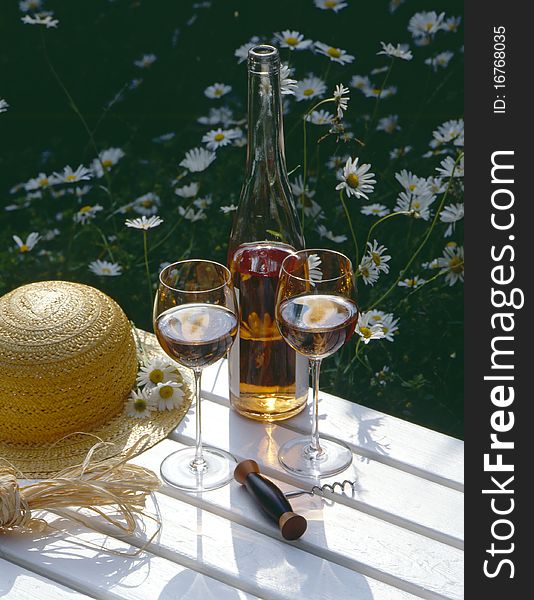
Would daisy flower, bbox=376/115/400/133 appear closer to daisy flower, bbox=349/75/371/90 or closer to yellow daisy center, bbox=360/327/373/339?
daisy flower, bbox=349/75/371/90

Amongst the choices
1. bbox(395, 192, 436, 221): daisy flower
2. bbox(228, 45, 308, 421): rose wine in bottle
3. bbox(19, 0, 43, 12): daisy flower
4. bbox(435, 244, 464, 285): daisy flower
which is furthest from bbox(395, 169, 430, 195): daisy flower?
bbox(19, 0, 43, 12): daisy flower

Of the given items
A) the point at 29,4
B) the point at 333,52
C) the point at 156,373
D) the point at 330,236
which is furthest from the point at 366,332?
the point at 29,4

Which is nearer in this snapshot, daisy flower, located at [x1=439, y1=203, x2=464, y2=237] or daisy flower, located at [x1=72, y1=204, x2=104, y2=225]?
daisy flower, located at [x1=439, y1=203, x2=464, y2=237]

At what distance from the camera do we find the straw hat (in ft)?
4.86

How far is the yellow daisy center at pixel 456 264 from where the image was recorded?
7.15 feet

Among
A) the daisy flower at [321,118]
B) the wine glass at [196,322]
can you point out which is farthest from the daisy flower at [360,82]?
the wine glass at [196,322]

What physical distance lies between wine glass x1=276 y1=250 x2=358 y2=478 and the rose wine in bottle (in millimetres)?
114

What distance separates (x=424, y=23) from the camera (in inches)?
108

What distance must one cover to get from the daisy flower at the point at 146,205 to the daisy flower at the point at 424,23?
812 millimetres

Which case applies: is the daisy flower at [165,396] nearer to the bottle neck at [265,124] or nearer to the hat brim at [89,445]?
the hat brim at [89,445]

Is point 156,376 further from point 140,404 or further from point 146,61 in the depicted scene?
point 146,61

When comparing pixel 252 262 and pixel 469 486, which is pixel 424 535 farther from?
pixel 252 262

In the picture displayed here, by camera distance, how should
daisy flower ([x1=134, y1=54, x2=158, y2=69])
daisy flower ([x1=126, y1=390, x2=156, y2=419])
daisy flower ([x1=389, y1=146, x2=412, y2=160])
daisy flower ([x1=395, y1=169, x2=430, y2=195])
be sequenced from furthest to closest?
1. daisy flower ([x1=134, y1=54, x2=158, y2=69])
2. daisy flower ([x1=389, y1=146, x2=412, y2=160])
3. daisy flower ([x1=395, y1=169, x2=430, y2=195])
4. daisy flower ([x1=126, y1=390, x2=156, y2=419])

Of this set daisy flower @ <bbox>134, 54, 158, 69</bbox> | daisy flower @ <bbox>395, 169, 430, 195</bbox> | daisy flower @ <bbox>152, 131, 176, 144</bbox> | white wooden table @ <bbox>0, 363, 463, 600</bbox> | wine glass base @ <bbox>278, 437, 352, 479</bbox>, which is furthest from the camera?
daisy flower @ <bbox>134, 54, 158, 69</bbox>
